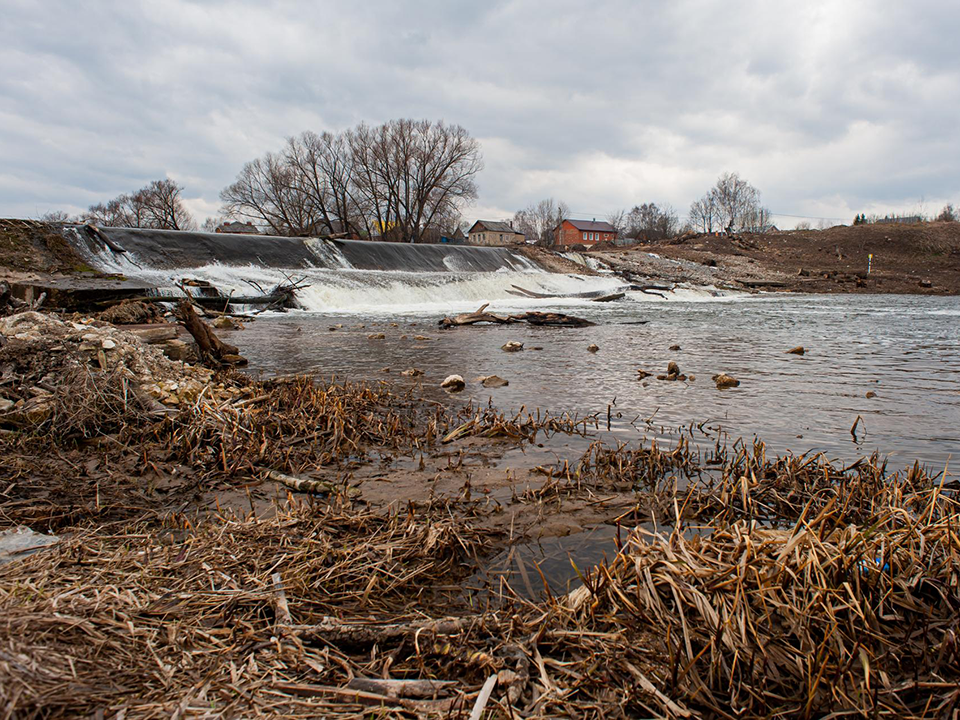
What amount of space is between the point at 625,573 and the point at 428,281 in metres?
22.3

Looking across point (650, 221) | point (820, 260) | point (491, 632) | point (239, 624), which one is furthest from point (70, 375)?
point (650, 221)

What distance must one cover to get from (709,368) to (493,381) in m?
3.24

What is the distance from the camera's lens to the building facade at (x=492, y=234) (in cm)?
10181

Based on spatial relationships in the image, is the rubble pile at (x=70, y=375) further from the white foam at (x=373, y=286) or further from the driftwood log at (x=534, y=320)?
the white foam at (x=373, y=286)

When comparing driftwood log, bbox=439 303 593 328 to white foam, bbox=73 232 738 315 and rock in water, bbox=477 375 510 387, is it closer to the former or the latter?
white foam, bbox=73 232 738 315

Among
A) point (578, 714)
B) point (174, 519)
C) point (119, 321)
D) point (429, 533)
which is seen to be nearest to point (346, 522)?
point (429, 533)

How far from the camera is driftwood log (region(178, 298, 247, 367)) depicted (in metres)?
6.43

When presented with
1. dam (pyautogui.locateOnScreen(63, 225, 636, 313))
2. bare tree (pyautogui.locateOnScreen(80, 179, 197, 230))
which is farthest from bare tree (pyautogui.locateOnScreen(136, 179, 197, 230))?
dam (pyautogui.locateOnScreen(63, 225, 636, 313))

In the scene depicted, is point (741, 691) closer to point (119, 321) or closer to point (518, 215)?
point (119, 321)

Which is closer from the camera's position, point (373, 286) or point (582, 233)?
point (373, 286)

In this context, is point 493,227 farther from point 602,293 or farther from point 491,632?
point 491,632

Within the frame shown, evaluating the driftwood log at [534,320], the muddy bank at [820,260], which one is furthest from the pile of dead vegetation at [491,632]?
the muddy bank at [820,260]

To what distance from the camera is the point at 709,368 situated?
24.7 feet

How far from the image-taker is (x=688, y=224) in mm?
99375
